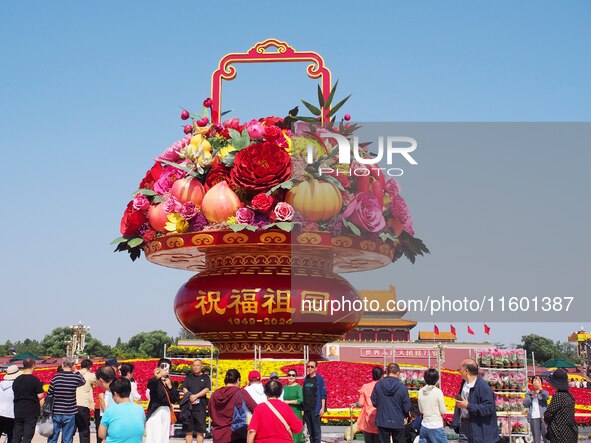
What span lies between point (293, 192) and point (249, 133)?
39.0 inches

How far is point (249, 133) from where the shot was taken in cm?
897

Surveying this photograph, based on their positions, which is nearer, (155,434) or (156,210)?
(155,434)

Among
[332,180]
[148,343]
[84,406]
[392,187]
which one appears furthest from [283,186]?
[148,343]

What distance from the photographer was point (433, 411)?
7762mm

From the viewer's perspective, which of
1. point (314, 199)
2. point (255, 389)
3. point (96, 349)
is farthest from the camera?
point (96, 349)

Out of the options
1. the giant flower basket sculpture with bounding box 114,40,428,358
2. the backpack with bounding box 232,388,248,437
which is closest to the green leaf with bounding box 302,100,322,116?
the giant flower basket sculpture with bounding box 114,40,428,358

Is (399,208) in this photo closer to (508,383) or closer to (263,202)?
(263,202)

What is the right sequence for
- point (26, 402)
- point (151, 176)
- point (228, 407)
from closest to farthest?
point (228, 407)
point (26, 402)
point (151, 176)

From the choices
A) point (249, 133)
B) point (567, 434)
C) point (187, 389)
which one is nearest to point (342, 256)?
point (249, 133)

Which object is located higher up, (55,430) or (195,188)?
(195,188)

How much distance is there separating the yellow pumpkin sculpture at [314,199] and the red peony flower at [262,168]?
0.72 ft

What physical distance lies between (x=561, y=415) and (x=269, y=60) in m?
5.68

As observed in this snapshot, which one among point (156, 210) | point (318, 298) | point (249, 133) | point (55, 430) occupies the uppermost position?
point (249, 133)

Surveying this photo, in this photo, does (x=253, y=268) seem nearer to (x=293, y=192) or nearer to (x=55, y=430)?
(x=293, y=192)
